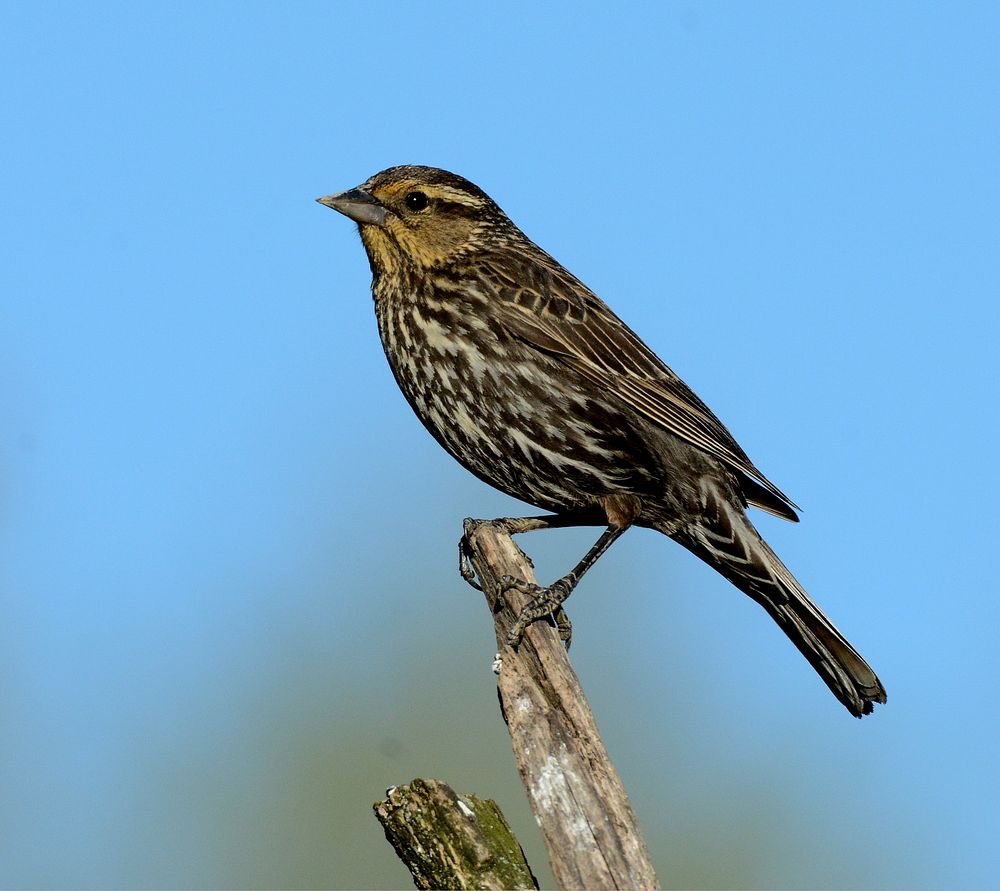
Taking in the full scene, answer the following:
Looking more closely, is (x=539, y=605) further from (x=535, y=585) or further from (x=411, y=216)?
(x=411, y=216)

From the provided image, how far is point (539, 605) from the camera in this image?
5.88 meters

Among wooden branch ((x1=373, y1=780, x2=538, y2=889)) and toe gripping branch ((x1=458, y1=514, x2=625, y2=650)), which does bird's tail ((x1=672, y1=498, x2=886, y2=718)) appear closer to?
toe gripping branch ((x1=458, y1=514, x2=625, y2=650))

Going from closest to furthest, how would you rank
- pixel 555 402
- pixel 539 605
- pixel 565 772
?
pixel 565 772 < pixel 539 605 < pixel 555 402

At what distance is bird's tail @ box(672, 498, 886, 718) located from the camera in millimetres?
7289

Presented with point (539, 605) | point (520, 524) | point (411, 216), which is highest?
point (411, 216)

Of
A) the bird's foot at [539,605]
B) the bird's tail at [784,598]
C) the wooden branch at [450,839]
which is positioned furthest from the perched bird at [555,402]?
the wooden branch at [450,839]

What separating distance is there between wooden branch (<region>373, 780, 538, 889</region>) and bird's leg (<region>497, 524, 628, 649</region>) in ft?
3.73

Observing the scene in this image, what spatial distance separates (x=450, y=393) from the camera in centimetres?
718

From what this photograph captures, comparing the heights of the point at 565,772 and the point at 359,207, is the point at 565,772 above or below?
below

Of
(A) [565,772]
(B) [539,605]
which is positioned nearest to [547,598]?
(B) [539,605]

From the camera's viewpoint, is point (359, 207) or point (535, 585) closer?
point (535, 585)

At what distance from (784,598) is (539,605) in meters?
2.07

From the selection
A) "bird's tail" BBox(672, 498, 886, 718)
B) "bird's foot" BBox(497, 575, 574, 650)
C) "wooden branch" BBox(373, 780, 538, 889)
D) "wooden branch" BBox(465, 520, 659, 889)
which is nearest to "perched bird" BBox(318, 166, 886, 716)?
"bird's tail" BBox(672, 498, 886, 718)

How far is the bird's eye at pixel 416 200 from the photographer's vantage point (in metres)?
7.66
